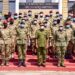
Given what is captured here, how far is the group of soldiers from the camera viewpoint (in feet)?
64.4

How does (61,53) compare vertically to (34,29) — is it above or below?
below

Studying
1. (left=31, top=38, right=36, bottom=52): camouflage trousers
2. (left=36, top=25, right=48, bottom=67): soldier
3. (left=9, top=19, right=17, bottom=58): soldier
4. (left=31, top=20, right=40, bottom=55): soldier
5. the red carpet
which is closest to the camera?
(left=36, top=25, right=48, bottom=67): soldier

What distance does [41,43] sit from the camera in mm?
19578

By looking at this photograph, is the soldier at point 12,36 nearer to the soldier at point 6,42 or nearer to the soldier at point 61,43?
the soldier at point 6,42

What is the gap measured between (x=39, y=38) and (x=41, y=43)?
23cm

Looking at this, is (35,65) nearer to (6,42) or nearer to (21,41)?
(21,41)

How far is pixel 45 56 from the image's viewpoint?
19.7 m

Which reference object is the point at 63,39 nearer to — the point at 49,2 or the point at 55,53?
the point at 55,53


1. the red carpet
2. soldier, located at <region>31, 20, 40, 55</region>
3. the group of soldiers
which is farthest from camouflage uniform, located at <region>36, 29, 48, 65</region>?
soldier, located at <region>31, 20, 40, 55</region>

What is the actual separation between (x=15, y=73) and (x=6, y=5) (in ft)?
26.1

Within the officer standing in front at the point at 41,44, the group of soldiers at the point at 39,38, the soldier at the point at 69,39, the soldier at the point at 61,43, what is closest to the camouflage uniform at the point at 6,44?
the group of soldiers at the point at 39,38

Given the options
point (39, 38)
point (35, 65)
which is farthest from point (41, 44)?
point (35, 65)

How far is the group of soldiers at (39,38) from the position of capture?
19.6 m

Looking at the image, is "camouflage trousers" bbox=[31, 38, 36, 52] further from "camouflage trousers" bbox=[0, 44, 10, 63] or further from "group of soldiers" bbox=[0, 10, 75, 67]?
"camouflage trousers" bbox=[0, 44, 10, 63]
